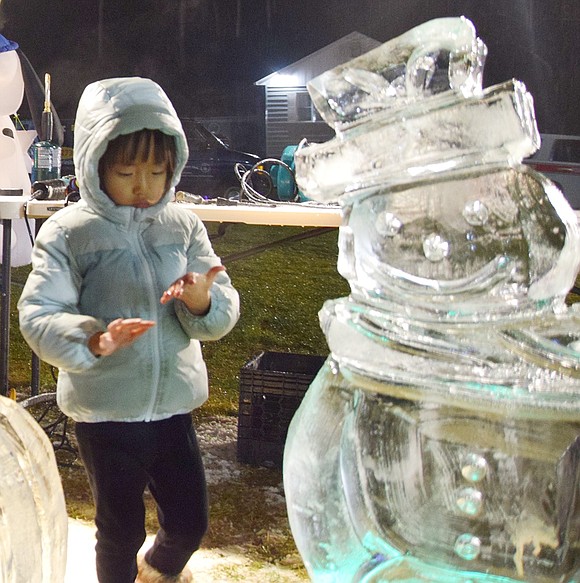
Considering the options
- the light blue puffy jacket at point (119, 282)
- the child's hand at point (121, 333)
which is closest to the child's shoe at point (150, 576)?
the light blue puffy jacket at point (119, 282)

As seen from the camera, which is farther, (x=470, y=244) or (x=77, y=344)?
(x=77, y=344)

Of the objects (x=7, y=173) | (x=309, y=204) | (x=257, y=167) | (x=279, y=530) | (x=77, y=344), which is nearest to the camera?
(x=77, y=344)

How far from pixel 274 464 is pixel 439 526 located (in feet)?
5.71

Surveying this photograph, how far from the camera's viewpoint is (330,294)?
11.8 feet

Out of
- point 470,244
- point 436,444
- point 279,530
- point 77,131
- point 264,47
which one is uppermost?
point 264,47

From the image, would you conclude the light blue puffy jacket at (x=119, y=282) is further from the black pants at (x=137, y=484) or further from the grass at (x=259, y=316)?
the grass at (x=259, y=316)

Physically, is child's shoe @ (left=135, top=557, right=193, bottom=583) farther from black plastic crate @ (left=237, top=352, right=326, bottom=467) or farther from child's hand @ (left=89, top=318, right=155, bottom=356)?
black plastic crate @ (left=237, top=352, right=326, bottom=467)

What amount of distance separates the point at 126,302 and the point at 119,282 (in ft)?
0.09

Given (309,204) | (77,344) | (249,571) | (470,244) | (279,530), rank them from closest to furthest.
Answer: (470,244) → (77,344) → (249,571) → (279,530) → (309,204)

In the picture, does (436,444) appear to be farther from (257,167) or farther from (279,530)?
(257,167)

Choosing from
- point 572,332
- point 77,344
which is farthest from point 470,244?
point 77,344

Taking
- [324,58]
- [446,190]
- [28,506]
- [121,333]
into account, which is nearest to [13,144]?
[324,58]

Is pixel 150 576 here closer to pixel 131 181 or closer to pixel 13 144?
pixel 131 181

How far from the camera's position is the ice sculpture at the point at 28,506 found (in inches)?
27.0
